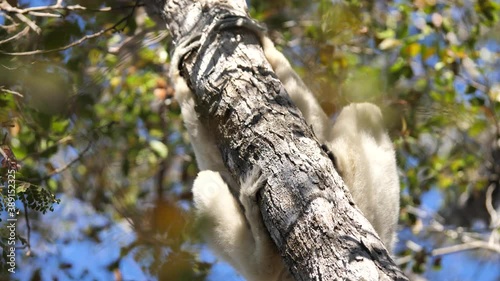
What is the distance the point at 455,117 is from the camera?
4.73 meters

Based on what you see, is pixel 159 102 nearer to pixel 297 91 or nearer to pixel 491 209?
pixel 297 91

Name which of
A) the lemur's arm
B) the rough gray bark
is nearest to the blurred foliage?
the rough gray bark

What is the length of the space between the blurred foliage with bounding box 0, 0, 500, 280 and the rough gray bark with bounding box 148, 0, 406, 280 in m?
0.53

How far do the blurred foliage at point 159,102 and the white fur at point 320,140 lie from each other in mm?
198

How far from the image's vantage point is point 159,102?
17.4 feet

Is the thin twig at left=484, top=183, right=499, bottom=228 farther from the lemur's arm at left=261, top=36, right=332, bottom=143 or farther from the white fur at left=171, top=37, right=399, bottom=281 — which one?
the lemur's arm at left=261, top=36, right=332, bottom=143

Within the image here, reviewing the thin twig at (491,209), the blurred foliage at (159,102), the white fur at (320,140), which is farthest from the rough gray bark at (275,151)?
the thin twig at (491,209)

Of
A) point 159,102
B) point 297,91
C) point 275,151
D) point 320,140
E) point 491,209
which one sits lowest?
point 491,209

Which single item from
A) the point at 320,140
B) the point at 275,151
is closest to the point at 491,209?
the point at 320,140

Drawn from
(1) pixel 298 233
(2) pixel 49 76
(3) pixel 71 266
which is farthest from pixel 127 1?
(1) pixel 298 233

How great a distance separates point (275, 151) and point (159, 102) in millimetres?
2787

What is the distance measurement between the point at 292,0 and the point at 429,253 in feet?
8.19

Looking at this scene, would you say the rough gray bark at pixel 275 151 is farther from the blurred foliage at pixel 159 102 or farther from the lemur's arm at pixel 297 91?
the blurred foliage at pixel 159 102

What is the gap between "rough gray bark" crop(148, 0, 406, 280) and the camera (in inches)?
91.7
